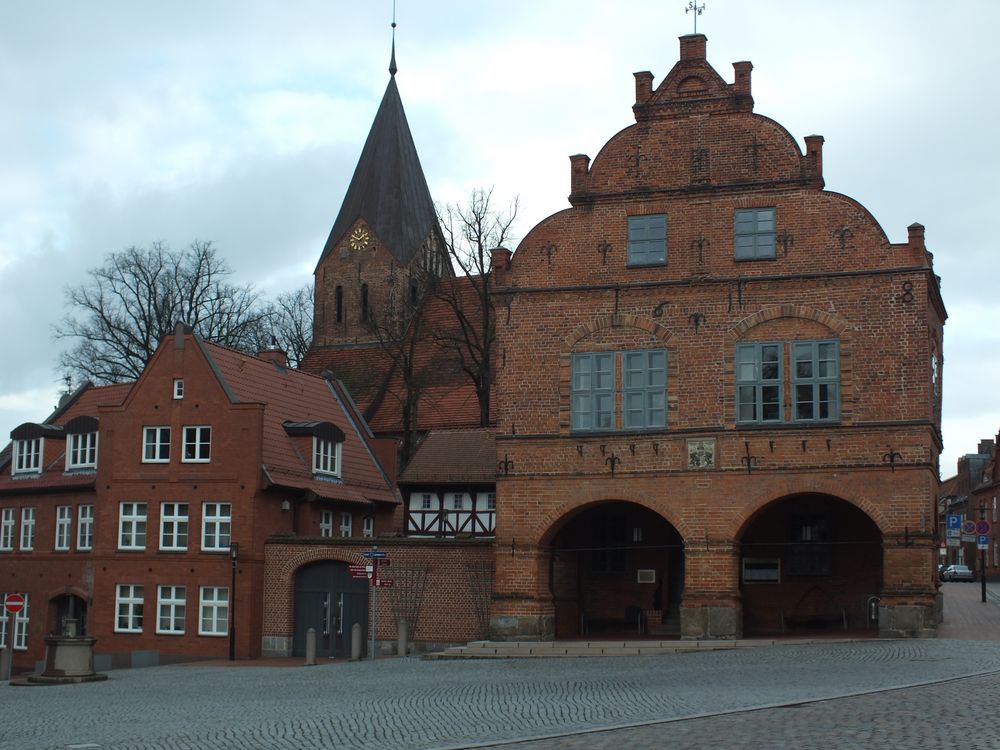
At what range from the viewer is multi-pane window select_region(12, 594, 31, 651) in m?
39.0

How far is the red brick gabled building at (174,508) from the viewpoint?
35.3m

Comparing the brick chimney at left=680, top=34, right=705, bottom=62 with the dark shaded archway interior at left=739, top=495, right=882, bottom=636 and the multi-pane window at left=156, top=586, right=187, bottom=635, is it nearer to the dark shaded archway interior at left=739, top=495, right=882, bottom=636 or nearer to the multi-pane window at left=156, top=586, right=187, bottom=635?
the dark shaded archway interior at left=739, top=495, right=882, bottom=636

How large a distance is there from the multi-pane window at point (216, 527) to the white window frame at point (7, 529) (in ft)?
26.2

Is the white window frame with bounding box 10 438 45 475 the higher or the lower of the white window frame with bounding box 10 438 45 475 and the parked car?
the higher

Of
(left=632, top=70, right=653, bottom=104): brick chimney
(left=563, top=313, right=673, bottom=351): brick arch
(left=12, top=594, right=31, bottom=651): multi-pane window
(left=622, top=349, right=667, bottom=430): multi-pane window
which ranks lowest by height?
(left=12, top=594, right=31, bottom=651): multi-pane window

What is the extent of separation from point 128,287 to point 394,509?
19374 mm

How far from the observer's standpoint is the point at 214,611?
1384 inches

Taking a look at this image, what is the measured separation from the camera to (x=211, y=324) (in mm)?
58688

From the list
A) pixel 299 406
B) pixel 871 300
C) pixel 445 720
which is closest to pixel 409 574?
pixel 299 406

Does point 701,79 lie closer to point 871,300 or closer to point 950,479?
point 871,300

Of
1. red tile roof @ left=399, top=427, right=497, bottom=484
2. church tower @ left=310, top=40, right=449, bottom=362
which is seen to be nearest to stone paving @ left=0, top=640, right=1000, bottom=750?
red tile roof @ left=399, top=427, right=497, bottom=484

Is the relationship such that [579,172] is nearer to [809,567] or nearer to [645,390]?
[645,390]

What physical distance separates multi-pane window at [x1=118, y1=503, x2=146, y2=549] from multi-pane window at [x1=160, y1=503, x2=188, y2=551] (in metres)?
0.61

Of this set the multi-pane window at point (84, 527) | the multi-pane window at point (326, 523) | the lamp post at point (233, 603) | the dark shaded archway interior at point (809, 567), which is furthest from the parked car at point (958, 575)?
the multi-pane window at point (84, 527)
